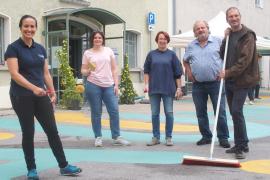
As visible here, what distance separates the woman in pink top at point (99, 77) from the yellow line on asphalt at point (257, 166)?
236 cm

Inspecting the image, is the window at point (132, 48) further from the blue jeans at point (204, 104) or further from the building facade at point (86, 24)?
the blue jeans at point (204, 104)

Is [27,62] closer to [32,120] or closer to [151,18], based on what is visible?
[32,120]

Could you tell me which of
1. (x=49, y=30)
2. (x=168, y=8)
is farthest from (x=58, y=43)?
(x=168, y=8)

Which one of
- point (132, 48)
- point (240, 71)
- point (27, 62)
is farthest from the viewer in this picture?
point (132, 48)

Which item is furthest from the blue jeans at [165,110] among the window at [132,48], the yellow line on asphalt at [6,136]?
the window at [132,48]

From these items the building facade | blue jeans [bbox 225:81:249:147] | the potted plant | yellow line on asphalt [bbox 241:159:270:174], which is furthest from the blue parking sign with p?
yellow line on asphalt [bbox 241:159:270:174]

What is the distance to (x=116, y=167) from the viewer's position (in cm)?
620

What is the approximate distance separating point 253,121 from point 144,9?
9041 millimetres

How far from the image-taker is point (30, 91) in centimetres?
544

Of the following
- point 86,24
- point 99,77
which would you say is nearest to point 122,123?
point 99,77

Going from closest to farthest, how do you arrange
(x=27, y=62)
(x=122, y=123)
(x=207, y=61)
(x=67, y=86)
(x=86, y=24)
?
(x=27, y=62) → (x=207, y=61) → (x=122, y=123) → (x=67, y=86) → (x=86, y=24)

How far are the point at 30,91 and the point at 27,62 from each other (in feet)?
1.01

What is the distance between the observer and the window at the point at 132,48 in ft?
63.5

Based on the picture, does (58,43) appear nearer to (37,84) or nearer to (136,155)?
(136,155)
